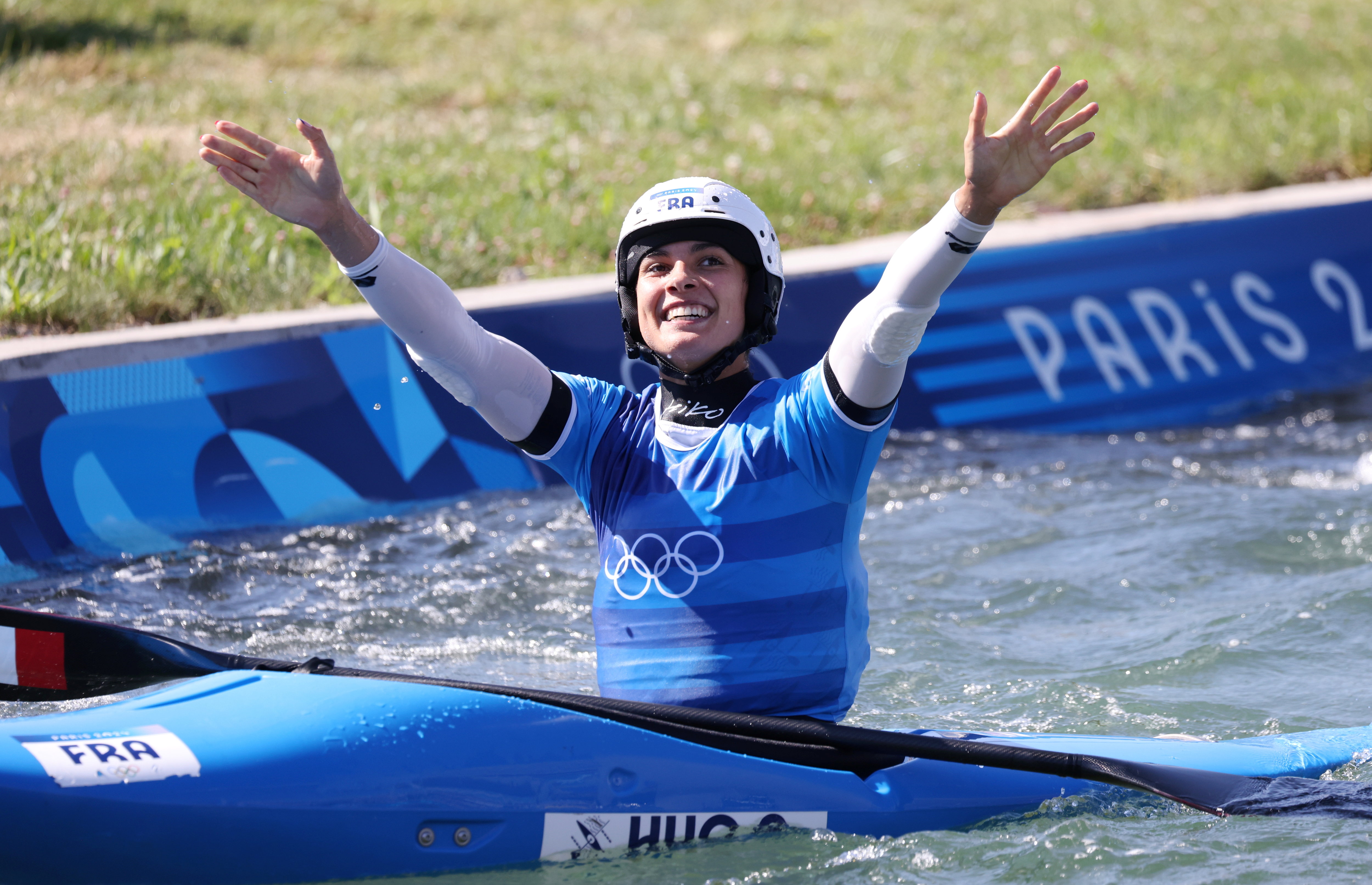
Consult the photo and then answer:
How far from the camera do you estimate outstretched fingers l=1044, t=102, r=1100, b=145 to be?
298 cm

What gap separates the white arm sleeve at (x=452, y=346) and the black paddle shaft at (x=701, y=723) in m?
0.63

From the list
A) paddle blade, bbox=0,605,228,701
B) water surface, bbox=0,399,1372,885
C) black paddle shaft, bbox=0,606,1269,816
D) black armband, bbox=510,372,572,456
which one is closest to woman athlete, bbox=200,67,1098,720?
black armband, bbox=510,372,572,456

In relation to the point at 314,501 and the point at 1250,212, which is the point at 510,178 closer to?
the point at 314,501

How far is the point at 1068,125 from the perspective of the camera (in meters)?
3.03

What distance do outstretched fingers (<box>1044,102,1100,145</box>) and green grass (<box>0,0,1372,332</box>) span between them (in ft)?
14.3

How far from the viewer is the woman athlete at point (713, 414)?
302cm

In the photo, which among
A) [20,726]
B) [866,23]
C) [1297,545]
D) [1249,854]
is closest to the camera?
[20,726]

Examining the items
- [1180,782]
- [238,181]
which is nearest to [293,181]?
[238,181]

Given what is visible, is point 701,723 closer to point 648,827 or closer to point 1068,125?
point 648,827

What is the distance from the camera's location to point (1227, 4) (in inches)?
530

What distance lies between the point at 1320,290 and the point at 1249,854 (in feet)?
19.1

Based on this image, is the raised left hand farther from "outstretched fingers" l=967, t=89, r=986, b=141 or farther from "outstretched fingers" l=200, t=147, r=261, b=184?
"outstretched fingers" l=200, t=147, r=261, b=184

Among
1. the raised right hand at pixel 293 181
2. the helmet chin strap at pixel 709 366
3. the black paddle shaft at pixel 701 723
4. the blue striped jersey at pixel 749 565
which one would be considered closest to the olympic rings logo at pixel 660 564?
the blue striped jersey at pixel 749 565

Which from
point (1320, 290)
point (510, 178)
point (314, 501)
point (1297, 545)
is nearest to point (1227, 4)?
point (1320, 290)
